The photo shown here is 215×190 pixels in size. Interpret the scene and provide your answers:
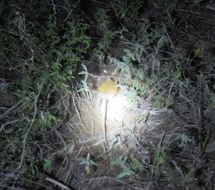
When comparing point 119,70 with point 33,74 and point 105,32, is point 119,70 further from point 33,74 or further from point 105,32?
point 33,74

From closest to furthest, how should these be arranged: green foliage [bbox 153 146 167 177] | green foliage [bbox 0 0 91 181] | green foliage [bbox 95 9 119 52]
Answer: green foliage [bbox 153 146 167 177] → green foliage [bbox 0 0 91 181] → green foliage [bbox 95 9 119 52]

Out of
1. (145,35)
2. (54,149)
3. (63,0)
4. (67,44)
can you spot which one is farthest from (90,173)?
(63,0)

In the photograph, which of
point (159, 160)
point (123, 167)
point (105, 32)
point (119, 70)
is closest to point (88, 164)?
point (123, 167)

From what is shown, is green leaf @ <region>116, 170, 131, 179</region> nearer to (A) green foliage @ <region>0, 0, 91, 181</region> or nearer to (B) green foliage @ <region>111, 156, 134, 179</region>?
(B) green foliage @ <region>111, 156, 134, 179</region>

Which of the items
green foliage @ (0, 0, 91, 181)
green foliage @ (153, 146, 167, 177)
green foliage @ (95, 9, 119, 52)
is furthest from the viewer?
green foliage @ (95, 9, 119, 52)

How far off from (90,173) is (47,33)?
1.20 meters

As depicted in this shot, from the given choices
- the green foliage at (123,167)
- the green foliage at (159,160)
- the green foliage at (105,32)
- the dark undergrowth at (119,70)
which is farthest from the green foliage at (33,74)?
the green foliage at (159,160)

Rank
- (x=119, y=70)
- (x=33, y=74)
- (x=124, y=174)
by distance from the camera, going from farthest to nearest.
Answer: (x=119, y=70)
(x=33, y=74)
(x=124, y=174)

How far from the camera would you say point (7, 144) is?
2686 millimetres

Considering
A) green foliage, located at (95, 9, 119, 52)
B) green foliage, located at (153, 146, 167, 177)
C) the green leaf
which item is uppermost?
green foliage, located at (95, 9, 119, 52)

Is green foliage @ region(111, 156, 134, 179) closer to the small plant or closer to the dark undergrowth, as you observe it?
the dark undergrowth

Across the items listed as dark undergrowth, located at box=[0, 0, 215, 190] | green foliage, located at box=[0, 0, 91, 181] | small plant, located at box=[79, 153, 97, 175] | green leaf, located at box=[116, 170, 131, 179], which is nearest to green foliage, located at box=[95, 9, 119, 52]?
dark undergrowth, located at box=[0, 0, 215, 190]

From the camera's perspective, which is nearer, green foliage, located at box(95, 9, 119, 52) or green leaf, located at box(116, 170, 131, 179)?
green leaf, located at box(116, 170, 131, 179)

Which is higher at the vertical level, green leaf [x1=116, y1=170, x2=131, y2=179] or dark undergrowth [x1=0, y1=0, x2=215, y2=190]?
dark undergrowth [x1=0, y1=0, x2=215, y2=190]
